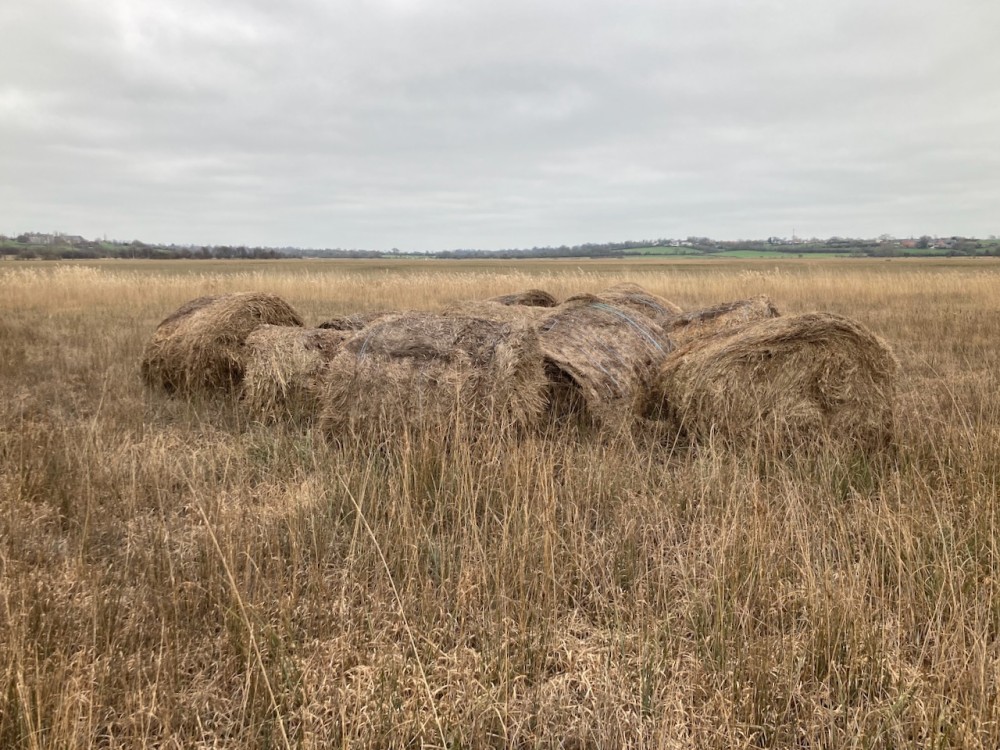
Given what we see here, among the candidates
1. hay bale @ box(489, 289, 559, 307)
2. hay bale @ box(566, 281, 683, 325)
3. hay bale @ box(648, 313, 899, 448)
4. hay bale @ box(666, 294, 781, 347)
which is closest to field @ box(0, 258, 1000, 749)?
hay bale @ box(648, 313, 899, 448)

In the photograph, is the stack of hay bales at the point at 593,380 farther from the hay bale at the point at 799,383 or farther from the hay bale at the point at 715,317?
the hay bale at the point at 715,317

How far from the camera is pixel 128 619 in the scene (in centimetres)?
287

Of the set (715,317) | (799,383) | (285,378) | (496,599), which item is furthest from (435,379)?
(715,317)

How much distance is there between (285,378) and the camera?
22.3 ft

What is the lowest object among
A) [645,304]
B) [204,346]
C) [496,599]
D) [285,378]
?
[496,599]

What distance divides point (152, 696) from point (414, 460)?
2462 millimetres

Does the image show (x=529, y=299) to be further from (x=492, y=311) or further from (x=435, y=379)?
(x=435, y=379)

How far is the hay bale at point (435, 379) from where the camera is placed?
5.42m

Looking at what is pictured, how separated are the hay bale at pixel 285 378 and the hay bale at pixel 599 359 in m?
2.37

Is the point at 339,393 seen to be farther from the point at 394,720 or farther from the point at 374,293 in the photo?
the point at 374,293

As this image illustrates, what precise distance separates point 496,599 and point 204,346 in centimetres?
635

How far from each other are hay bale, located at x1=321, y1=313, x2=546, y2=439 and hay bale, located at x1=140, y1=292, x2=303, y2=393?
2853 millimetres

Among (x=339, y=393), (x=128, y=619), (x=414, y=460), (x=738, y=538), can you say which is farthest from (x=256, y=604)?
(x=339, y=393)

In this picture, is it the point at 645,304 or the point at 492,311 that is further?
the point at 645,304
